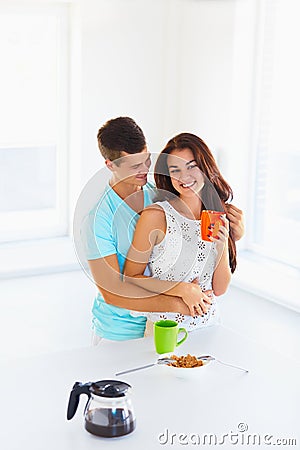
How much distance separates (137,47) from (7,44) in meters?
0.58

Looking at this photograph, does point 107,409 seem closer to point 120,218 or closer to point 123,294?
point 123,294

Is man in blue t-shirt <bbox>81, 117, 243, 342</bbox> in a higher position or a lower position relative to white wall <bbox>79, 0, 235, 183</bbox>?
lower

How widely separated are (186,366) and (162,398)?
0.16m

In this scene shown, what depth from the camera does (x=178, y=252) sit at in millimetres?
2172

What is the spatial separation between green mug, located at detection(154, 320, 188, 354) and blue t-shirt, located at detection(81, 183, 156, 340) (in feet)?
0.72

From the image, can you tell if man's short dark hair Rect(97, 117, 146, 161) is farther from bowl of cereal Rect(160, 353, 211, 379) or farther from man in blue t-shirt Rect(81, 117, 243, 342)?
bowl of cereal Rect(160, 353, 211, 379)

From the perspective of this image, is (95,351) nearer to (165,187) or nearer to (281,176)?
(165,187)

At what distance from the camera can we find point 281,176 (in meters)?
3.40

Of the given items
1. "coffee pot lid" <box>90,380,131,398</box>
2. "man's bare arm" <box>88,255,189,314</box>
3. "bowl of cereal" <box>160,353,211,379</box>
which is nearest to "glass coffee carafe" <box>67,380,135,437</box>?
"coffee pot lid" <box>90,380,131,398</box>

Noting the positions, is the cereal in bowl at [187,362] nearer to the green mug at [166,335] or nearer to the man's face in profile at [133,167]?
the green mug at [166,335]

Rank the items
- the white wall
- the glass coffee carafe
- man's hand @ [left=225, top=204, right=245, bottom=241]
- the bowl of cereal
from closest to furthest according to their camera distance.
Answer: the glass coffee carafe → the bowl of cereal → man's hand @ [left=225, top=204, right=245, bottom=241] → the white wall

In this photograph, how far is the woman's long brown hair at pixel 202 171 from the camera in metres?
2.12

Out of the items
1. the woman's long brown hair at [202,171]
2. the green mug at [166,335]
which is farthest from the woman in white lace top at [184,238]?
the green mug at [166,335]

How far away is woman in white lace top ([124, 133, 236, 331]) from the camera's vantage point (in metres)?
2.12
